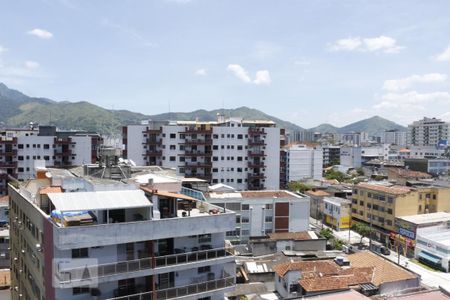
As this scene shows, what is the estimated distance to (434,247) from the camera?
46.3 metres

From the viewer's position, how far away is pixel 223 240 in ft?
65.6

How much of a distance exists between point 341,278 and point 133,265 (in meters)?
17.7

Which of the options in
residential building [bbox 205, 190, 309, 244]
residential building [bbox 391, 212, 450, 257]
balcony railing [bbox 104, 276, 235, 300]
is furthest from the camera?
residential building [bbox 391, 212, 450, 257]

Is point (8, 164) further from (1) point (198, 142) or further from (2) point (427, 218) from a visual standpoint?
(2) point (427, 218)

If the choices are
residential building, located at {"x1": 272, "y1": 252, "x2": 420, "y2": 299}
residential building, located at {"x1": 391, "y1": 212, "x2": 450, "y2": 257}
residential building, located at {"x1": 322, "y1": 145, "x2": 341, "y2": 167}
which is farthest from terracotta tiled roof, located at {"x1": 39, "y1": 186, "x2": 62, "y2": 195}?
residential building, located at {"x1": 322, "y1": 145, "x2": 341, "y2": 167}

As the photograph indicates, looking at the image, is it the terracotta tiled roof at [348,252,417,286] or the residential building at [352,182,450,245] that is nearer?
the terracotta tiled roof at [348,252,417,286]

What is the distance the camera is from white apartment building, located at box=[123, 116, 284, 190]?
69812 mm

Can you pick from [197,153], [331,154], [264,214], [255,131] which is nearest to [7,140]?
[197,153]

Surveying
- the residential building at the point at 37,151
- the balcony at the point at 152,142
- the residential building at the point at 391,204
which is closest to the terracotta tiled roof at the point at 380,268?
the residential building at the point at 391,204

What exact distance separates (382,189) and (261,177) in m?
21.2

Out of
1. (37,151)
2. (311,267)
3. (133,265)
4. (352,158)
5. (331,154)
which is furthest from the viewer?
(331,154)

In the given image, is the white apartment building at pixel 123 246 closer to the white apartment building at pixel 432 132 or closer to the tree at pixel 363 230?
the tree at pixel 363 230

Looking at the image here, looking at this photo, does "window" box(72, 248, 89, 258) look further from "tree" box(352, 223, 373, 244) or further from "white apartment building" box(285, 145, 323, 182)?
"white apartment building" box(285, 145, 323, 182)

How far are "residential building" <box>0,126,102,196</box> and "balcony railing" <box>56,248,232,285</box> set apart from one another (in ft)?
162
